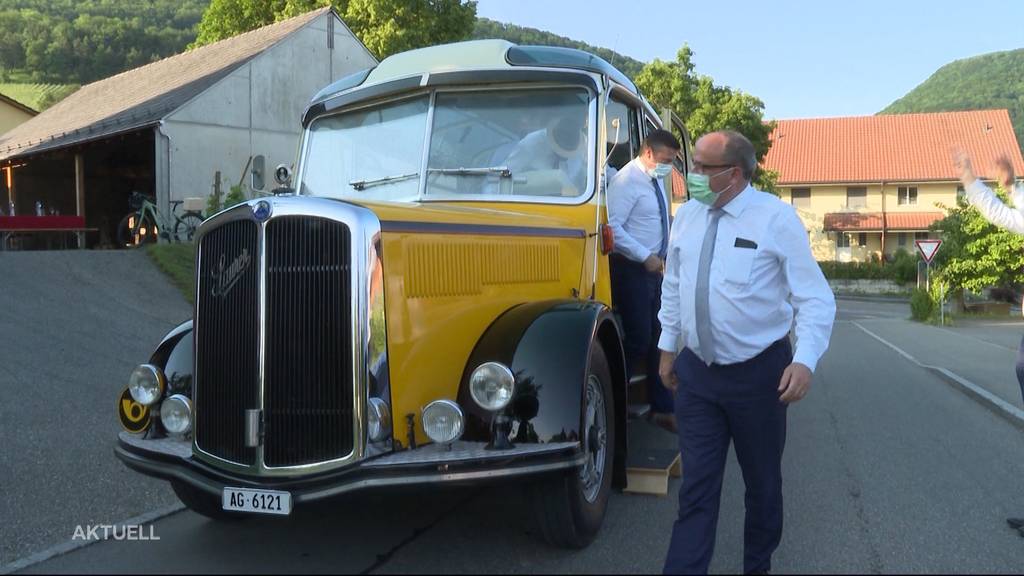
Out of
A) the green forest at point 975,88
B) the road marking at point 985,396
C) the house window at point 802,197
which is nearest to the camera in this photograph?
the road marking at point 985,396

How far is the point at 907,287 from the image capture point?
41812 mm

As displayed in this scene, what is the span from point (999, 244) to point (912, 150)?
23.2 metres

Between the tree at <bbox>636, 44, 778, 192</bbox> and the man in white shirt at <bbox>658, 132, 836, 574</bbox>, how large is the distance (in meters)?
36.4

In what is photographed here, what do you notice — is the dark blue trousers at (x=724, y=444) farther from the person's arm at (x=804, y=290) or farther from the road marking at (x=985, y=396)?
the road marking at (x=985, y=396)

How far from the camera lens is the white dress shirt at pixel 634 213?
555 cm

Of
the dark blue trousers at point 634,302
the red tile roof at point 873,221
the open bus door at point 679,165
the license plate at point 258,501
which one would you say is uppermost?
the red tile roof at point 873,221

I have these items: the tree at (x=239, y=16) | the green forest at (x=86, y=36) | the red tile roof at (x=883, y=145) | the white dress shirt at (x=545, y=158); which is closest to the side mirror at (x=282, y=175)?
the white dress shirt at (x=545, y=158)

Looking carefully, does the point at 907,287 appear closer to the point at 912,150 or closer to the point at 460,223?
the point at 912,150

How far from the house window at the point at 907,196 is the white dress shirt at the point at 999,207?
154ft

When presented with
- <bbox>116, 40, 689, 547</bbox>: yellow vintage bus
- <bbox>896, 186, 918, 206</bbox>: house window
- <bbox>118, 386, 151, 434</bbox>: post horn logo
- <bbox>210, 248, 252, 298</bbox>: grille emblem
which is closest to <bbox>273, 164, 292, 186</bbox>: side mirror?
<bbox>116, 40, 689, 547</bbox>: yellow vintage bus

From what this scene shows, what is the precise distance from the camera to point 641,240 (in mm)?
5777

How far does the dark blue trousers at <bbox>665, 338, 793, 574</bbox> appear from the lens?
3.45 metres

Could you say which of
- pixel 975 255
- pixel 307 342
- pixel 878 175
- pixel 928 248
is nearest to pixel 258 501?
pixel 307 342

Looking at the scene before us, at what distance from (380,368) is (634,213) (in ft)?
8.26
